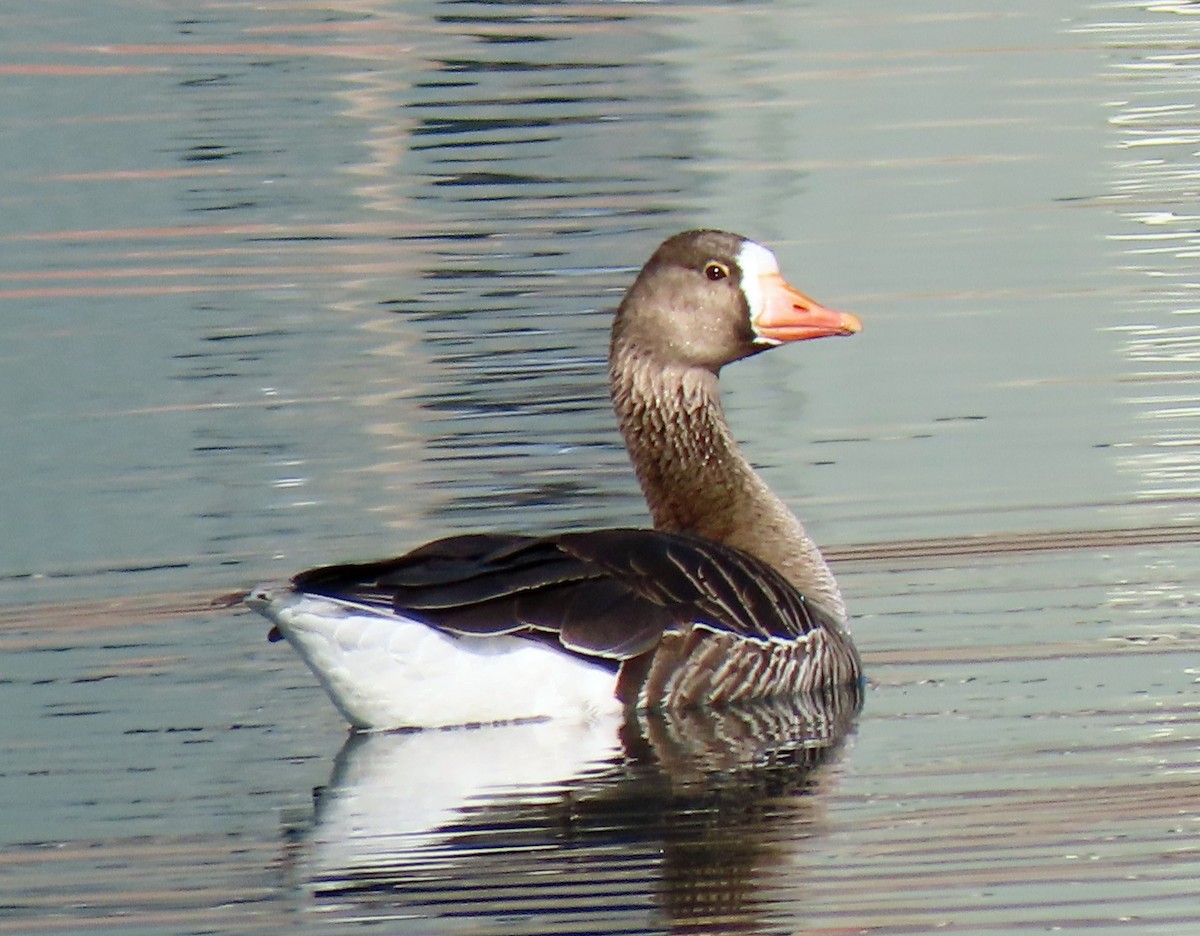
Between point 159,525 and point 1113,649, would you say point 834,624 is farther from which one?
point 159,525

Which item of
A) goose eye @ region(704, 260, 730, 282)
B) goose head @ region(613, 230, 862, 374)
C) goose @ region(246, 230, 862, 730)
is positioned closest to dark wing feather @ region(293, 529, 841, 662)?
goose @ region(246, 230, 862, 730)

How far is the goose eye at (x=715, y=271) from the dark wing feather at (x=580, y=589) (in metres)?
1.33

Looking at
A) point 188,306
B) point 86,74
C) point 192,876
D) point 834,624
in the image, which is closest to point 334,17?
point 86,74

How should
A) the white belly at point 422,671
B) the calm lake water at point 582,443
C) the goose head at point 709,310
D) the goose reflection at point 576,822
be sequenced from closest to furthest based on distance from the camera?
the goose reflection at point 576,822 → the calm lake water at point 582,443 → the white belly at point 422,671 → the goose head at point 709,310

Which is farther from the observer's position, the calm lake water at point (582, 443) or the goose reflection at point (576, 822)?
the calm lake water at point (582, 443)

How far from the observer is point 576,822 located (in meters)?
7.86

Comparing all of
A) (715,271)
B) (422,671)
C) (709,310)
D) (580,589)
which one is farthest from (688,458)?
A: (422,671)

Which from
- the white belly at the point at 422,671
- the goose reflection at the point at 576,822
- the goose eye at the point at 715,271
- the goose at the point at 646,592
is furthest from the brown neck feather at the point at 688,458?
the white belly at the point at 422,671

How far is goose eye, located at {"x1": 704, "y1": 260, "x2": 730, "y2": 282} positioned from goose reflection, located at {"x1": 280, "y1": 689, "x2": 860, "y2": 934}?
75.1 inches

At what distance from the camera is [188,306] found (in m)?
17.4

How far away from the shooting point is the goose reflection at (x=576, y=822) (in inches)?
275

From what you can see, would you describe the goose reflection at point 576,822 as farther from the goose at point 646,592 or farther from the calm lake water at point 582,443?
the goose at point 646,592

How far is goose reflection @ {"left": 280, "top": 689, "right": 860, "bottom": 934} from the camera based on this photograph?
700 cm

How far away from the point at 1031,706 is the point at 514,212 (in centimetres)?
1180
